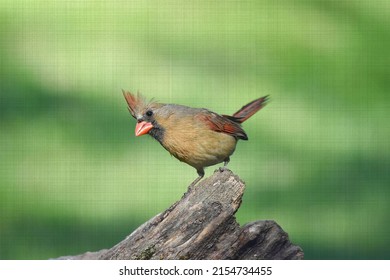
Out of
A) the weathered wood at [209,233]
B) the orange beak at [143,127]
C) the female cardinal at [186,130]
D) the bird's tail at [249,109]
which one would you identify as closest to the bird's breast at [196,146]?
the female cardinal at [186,130]

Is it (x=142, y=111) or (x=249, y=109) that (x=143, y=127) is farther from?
(x=249, y=109)

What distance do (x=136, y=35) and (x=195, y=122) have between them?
14.5ft

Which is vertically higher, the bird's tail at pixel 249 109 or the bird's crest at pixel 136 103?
the bird's crest at pixel 136 103

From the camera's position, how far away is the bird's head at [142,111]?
204 inches

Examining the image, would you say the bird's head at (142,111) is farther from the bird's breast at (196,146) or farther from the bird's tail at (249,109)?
the bird's tail at (249,109)

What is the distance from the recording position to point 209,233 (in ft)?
14.5

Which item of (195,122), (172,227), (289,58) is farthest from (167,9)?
(172,227)

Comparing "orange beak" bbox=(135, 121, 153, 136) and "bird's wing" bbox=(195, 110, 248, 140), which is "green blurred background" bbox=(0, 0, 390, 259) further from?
"orange beak" bbox=(135, 121, 153, 136)

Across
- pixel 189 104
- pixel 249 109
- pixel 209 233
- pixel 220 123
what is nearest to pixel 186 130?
pixel 220 123

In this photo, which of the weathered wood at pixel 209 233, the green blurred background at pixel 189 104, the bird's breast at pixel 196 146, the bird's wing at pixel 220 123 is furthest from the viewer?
the green blurred background at pixel 189 104

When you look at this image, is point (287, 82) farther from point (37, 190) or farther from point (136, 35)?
point (37, 190)

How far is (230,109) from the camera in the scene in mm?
8289

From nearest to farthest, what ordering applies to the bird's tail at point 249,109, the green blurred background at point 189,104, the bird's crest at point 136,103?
the bird's crest at point 136,103, the bird's tail at point 249,109, the green blurred background at point 189,104

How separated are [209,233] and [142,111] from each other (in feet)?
3.49
